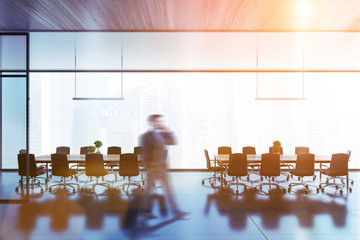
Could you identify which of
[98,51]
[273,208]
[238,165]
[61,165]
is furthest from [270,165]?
[98,51]

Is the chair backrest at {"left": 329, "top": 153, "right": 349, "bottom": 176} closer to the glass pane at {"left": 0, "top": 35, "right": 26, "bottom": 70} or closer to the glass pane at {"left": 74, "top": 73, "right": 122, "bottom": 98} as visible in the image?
the glass pane at {"left": 74, "top": 73, "right": 122, "bottom": 98}

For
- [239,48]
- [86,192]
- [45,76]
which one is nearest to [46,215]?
[86,192]

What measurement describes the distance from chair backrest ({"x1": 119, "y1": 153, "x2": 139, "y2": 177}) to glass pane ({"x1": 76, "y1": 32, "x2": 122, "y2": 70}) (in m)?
2.67

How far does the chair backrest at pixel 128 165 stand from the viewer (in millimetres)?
5785

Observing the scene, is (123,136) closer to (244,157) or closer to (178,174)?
(178,174)

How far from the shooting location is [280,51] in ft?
21.8

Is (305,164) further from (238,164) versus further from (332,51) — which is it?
(332,51)

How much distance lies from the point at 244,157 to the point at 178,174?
115 inches

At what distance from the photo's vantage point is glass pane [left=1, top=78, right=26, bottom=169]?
9.02 meters

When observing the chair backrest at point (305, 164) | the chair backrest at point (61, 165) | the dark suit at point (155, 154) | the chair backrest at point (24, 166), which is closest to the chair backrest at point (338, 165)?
the chair backrest at point (305, 164)

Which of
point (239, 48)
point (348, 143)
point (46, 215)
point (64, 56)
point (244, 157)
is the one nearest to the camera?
point (46, 215)

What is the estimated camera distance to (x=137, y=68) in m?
8.15

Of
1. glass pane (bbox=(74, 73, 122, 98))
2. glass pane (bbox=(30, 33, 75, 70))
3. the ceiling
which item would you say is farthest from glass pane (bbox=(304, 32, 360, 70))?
glass pane (bbox=(74, 73, 122, 98))

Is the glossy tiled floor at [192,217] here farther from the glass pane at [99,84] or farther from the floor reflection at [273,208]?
the glass pane at [99,84]
